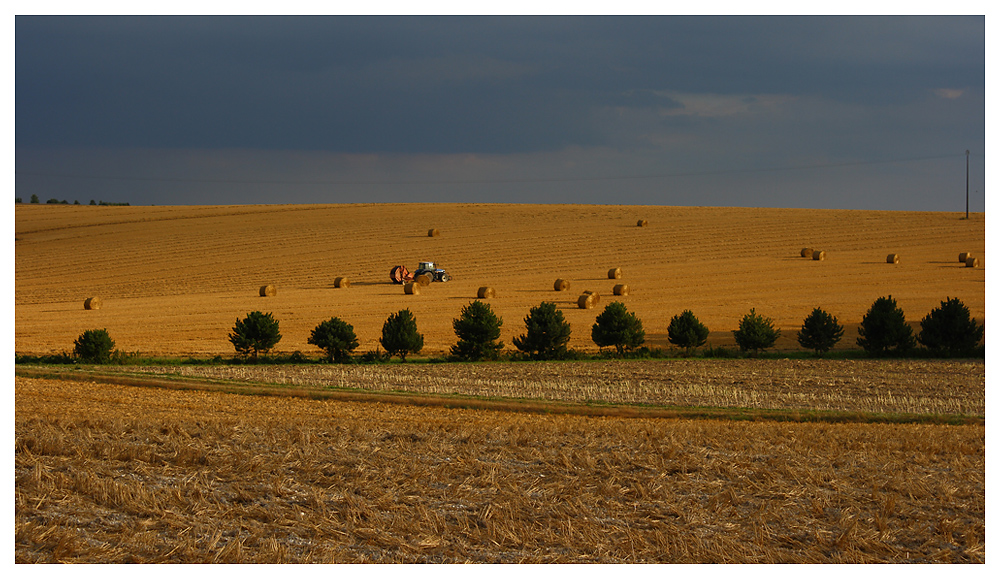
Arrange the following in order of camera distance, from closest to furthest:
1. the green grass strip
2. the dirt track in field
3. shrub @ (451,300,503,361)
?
1. the green grass strip
2. shrub @ (451,300,503,361)
3. the dirt track in field

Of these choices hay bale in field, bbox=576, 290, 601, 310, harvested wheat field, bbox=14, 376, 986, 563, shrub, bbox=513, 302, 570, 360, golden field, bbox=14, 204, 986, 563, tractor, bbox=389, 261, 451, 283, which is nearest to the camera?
harvested wheat field, bbox=14, 376, 986, 563

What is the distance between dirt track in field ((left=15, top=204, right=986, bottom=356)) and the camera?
4006 centimetres

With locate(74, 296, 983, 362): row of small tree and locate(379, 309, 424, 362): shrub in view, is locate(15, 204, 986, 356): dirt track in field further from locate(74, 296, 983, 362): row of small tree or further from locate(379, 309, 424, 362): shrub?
locate(74, 296, 983, 362): row of small tree

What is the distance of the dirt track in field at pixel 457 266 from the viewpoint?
40062 mm

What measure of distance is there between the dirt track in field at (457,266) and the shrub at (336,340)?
350 cm

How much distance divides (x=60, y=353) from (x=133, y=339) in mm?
4792

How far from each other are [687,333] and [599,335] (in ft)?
11.4

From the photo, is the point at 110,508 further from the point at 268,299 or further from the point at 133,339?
the point at 268,299

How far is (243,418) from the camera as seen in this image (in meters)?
16.1

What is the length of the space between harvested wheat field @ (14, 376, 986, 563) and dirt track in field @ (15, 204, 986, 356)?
19758 millimetres

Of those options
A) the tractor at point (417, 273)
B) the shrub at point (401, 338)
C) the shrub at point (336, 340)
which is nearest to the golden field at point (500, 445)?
the shrub at point (401, 338)

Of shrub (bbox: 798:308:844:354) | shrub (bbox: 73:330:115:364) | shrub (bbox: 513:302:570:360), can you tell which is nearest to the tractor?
shrub (bbox: 513:302:570:360)

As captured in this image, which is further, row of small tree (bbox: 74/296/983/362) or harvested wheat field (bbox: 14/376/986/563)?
row of small tree (bbox: 74/296/983/362)

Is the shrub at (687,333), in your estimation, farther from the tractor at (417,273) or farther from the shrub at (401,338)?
the tractor at (417,273)
